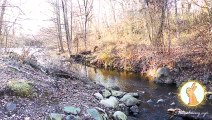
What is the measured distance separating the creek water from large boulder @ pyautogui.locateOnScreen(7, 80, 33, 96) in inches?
164

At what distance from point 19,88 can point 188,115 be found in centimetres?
600

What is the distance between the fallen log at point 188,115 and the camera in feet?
32.8

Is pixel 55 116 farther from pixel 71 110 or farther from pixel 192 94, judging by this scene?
pixel 192 94

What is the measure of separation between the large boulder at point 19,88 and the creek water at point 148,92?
4162mm

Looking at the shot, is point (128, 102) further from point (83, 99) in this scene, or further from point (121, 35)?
point (121, 35)

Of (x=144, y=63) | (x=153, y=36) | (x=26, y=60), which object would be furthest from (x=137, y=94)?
(x=153, y=36)

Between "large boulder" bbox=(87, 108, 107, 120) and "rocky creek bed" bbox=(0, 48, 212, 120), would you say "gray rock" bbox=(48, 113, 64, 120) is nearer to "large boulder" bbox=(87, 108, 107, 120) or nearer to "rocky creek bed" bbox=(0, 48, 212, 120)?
"rocky creek bed" bbox=(0, 48, 212, 120)

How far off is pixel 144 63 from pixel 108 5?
21.2 metres

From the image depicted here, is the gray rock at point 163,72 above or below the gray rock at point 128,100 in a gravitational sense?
above

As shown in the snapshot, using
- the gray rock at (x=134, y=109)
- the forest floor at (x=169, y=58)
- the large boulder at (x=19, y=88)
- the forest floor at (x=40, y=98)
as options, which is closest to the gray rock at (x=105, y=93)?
the forest floor at (x=40, y=98)

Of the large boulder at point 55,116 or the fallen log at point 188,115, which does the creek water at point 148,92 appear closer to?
the fallen log at point 188,115

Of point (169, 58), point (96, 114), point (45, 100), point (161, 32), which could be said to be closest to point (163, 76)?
point (169, 58)

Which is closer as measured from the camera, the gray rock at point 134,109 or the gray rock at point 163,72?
the gray rock at point 134,109

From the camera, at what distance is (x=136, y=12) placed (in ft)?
91.2
